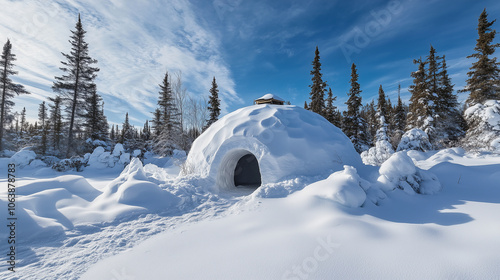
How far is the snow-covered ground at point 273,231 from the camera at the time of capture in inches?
89.5

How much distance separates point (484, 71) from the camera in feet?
46.2

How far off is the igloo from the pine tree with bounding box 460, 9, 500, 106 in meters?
14.7

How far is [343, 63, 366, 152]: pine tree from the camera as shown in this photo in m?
19.2

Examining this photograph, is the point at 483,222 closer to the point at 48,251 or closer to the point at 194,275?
the point at 194,275

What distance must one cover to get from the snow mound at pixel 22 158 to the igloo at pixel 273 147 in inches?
515

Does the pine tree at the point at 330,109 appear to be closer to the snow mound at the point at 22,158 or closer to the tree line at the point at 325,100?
the tree line at the point at 325,100

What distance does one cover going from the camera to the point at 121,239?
3.29 m

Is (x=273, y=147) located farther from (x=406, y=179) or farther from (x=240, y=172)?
(x=406, y=179)

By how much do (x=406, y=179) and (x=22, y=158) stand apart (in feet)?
64.6

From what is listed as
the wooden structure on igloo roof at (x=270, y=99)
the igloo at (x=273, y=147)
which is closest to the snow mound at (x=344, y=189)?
the igloo at (x=273, y=147)

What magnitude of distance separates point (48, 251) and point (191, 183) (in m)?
3.27

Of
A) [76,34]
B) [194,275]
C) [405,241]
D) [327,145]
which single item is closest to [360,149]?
[327,145]

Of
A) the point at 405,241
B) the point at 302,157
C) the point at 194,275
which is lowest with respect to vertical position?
the point at 194,275

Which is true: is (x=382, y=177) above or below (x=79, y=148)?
below
